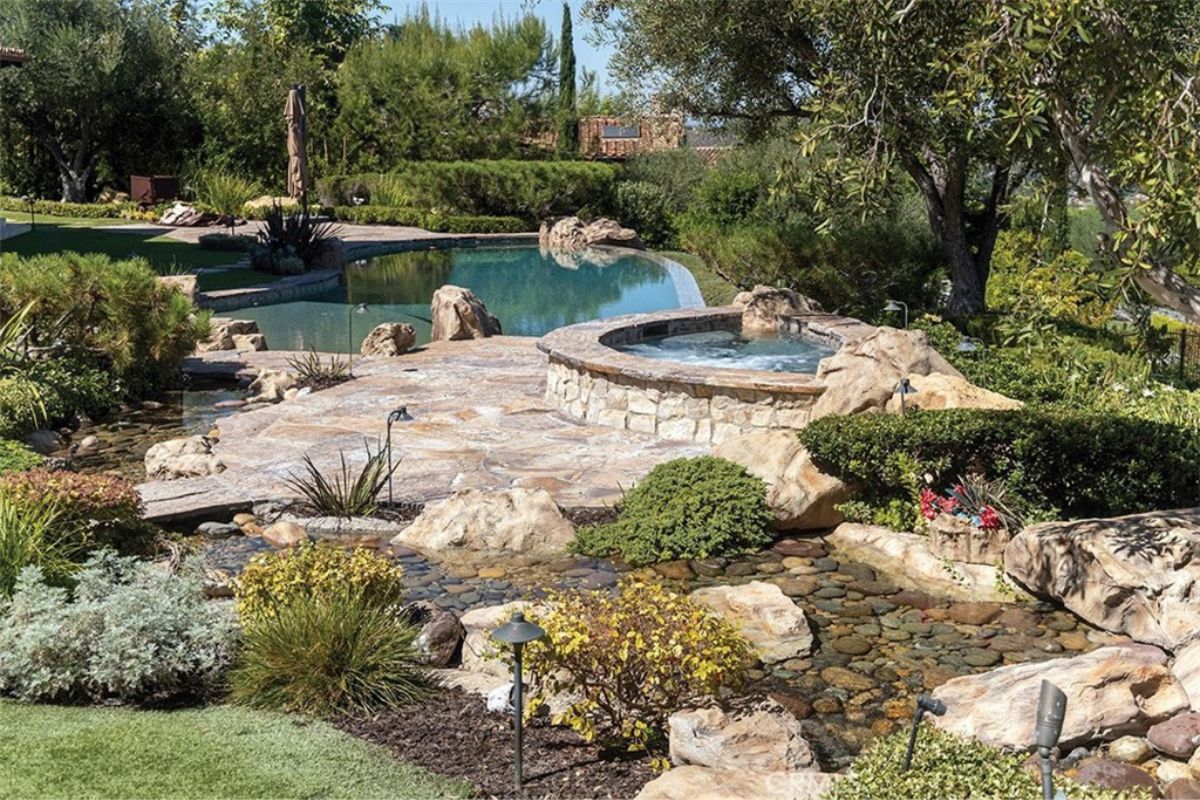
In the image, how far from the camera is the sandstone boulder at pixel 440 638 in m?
6.57

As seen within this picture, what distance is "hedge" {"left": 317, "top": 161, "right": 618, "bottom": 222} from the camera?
125ft

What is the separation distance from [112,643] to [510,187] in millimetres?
33384

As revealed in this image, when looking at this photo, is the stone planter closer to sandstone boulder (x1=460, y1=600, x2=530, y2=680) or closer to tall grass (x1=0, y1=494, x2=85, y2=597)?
sandstone boulder (x1=460, y1=600, x2=530, y2=680)

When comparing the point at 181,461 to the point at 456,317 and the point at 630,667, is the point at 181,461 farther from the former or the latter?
the point at 456,317

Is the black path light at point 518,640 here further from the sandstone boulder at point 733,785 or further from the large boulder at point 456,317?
the large boulder at point 456,317

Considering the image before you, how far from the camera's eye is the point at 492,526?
8.86 meters

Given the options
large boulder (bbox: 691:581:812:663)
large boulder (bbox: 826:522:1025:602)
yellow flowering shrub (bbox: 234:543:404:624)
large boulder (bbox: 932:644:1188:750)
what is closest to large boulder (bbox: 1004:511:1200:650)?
large boulder (bbox: 826:522:1025:602)

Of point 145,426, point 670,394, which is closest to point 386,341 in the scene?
point 145,426

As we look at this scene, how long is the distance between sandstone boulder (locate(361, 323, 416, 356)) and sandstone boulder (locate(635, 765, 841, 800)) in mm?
12165

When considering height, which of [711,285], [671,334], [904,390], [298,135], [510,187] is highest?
[298,135]

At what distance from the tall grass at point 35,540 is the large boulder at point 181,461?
252 centimetres

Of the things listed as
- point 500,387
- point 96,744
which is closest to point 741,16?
point 500,387

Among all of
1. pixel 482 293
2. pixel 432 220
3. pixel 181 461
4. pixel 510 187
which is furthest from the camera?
pixel 510 187

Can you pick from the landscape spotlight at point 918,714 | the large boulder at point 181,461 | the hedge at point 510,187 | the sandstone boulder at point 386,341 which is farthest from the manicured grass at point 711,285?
the landscape spotlight at point 918,714
